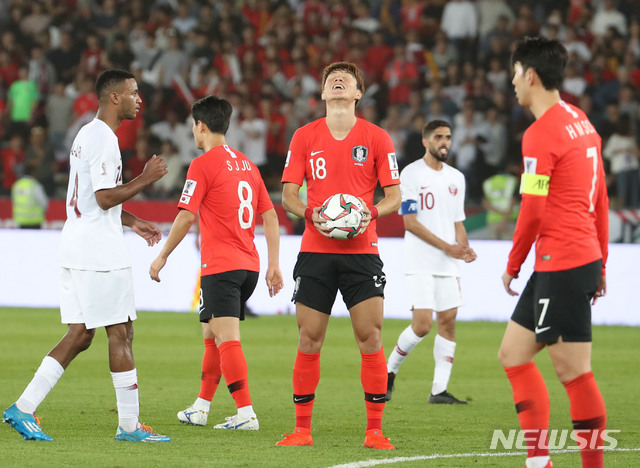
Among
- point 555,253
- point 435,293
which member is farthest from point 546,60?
point 435,293

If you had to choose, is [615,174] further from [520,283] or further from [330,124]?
[330,124]

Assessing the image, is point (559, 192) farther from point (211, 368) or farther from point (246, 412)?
point (211, 368)

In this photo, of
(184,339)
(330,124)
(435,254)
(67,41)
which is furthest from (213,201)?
(67,41)

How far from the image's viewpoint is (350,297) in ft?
21.5

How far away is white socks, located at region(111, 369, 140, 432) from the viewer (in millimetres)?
6566

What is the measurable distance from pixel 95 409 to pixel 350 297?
2.66 metres

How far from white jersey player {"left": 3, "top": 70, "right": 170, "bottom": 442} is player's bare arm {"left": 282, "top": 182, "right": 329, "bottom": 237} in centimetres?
81

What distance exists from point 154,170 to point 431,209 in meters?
3.54

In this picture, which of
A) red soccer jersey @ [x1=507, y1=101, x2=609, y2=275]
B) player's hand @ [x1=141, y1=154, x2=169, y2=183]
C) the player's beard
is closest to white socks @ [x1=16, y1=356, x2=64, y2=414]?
player's hand @ [x1=141, y1=154, x2=169, y2=183]

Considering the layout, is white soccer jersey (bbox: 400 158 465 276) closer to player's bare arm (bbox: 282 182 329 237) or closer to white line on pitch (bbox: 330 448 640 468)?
player's bare arm (bbox: 282 182 329 237)

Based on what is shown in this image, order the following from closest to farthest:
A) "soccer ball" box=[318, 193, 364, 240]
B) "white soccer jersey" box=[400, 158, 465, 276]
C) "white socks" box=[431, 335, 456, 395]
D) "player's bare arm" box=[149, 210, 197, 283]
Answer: "soccer ball" box=[318, 193, 364, 240], "player's bare arm" box=[149, 210, 197, 283], "white socks" box=[431, 335, 456, 395], "white soccer jersey" box=[400, 158, 465, 276]

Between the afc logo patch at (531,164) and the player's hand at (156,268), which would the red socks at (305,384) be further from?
the afc logo patch at (531,164)

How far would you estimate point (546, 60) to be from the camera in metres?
5.20

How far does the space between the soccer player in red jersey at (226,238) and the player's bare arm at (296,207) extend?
0.65m
